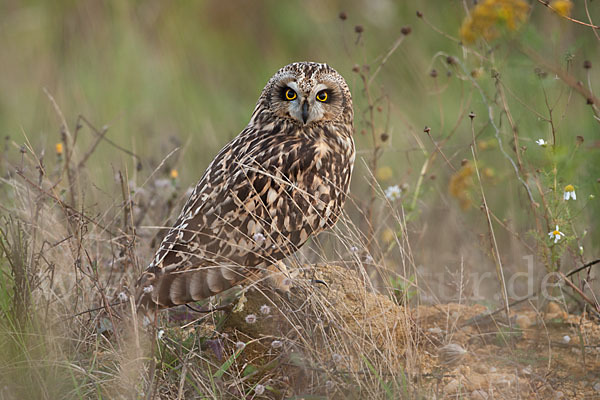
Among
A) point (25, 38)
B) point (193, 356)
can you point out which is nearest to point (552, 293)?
point (193, 356)

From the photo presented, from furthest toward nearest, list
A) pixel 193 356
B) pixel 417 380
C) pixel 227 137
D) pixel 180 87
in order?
pixel 180 87, pixel 227 137, pixel 193 356, pixel 417 380

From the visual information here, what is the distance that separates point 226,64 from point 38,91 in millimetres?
2355

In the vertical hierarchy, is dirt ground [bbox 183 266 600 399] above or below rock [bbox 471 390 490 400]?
above

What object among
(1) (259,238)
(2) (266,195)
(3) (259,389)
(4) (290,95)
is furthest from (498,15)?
(3) (259,389)

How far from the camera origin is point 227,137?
24.7ft

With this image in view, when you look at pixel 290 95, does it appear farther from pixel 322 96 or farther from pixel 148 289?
pixel 148 289

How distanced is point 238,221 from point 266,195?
0.62 feet

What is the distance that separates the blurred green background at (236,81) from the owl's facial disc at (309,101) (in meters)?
0.91

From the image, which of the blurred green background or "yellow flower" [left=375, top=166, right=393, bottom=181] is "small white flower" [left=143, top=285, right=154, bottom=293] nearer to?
the blurred green background

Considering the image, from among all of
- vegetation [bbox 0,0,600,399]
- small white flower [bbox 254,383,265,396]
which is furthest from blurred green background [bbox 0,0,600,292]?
small white flower [bbox 254,383,265,396]

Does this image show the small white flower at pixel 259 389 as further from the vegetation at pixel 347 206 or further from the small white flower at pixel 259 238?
the small white flower at pixel 259 238

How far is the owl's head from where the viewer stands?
3973mm

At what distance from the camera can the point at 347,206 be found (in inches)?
247

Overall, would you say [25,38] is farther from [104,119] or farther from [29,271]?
[29,271]
